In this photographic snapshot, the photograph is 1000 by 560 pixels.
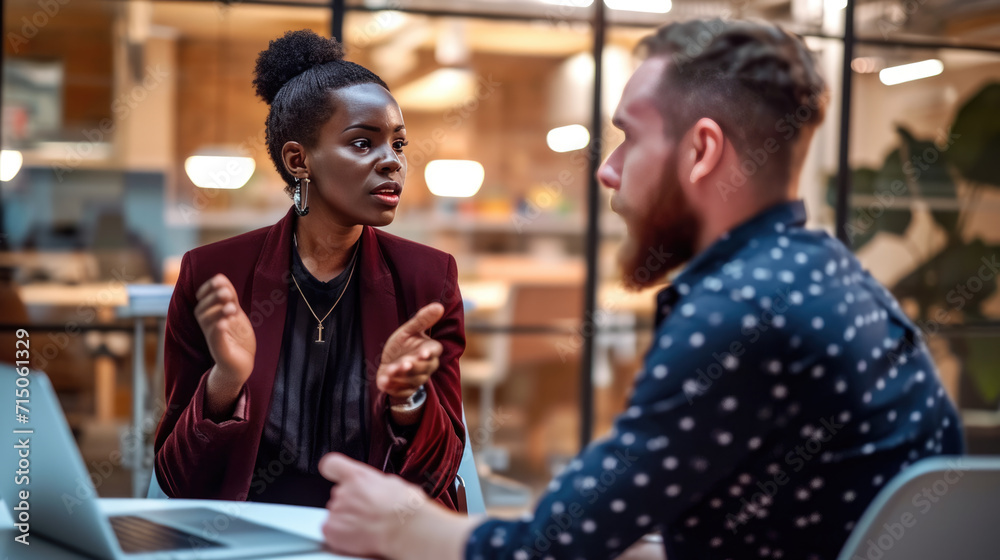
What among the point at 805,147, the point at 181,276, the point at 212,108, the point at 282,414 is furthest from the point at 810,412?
the point at 212,108

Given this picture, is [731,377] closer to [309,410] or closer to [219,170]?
[309,410]

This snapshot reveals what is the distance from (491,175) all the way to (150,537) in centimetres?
363

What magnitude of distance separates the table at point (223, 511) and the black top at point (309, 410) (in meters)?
0.18

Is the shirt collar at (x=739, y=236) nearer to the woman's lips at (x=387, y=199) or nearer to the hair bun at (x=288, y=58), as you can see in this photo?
the woman's lips at (x=387, y=199)

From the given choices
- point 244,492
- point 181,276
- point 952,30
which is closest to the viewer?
point 244,492

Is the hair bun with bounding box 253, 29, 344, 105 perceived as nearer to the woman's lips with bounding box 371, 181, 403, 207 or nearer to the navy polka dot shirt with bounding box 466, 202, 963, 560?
the woman's lips with bounding box 371, 181, 403, 207

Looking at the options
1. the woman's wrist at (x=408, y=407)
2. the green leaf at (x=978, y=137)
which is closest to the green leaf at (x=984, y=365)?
the green leaf at (x=978, y=137)

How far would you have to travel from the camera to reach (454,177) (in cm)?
459

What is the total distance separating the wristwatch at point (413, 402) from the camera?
1.51m

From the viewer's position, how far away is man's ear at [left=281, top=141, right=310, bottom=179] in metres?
1.64

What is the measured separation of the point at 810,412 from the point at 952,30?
4.90m

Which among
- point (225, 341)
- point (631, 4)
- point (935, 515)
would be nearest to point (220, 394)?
point (225, 341)

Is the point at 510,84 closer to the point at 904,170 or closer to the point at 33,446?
the point at 904,170

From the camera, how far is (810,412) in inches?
34.7
